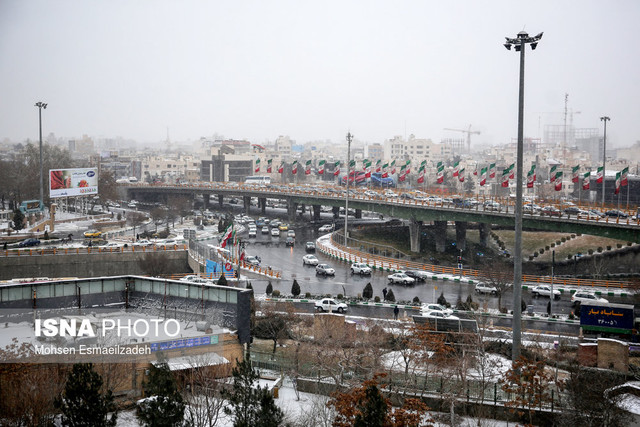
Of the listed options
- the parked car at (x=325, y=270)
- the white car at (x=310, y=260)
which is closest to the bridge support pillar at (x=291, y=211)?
the white car at (x=310, y=260)

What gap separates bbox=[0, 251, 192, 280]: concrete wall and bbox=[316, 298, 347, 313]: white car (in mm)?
13872

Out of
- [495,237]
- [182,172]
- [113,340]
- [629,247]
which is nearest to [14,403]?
[113,340]

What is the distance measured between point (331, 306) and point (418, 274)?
10363 millimetres

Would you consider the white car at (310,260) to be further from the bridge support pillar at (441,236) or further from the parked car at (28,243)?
the parked car at (28,243)

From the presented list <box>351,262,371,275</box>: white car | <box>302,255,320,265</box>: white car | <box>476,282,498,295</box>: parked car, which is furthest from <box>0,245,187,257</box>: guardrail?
<box>476,282,498,295</box>: parked car

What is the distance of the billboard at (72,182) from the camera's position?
48750 mm

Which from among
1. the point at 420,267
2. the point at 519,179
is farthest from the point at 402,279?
the point at 519,179

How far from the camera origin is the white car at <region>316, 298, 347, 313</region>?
958 inches

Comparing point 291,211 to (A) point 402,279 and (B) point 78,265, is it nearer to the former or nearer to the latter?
(B) point 78,265

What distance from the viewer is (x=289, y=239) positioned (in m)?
48.7

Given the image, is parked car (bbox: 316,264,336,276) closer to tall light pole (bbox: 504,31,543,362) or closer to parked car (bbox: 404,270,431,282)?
parked car (bbox: 404,270,431,282)

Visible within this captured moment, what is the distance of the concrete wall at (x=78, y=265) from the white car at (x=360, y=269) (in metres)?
9.08

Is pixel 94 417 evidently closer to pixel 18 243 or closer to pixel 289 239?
pixel 18 243

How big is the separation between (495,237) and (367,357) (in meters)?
41.1
